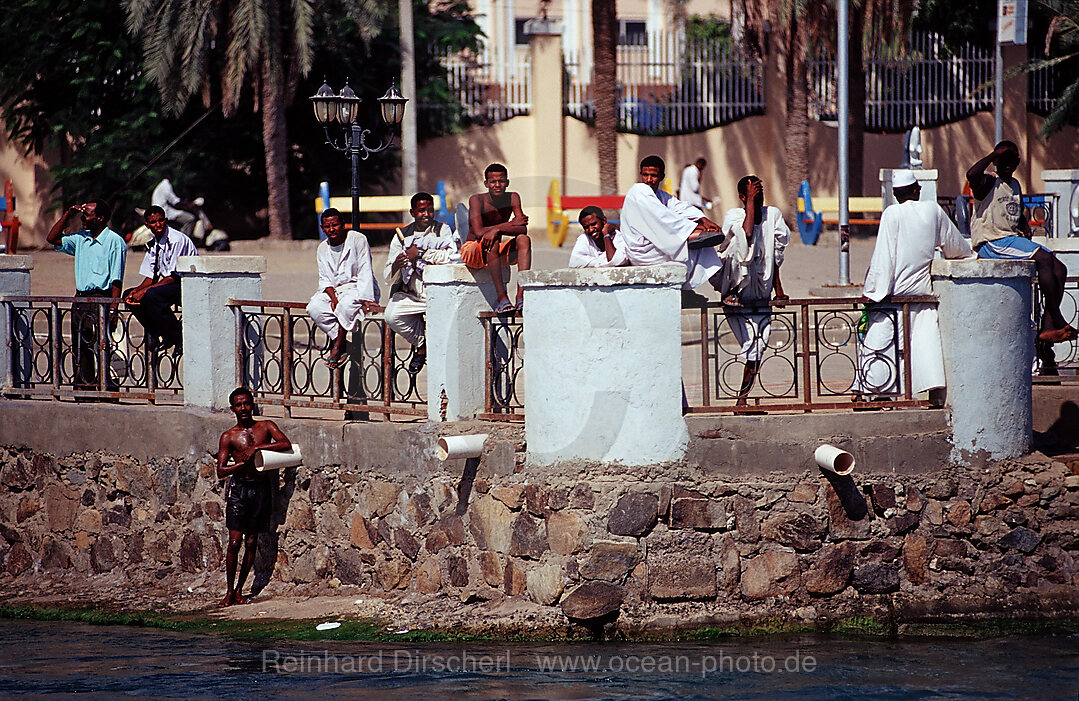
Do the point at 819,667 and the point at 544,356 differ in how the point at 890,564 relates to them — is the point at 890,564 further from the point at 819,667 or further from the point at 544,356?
the point at 544,356

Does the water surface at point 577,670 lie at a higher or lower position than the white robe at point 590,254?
lower

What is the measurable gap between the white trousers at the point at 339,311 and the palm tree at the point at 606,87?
1341 cm

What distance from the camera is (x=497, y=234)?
9805 mm

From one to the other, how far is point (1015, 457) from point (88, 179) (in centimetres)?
1787

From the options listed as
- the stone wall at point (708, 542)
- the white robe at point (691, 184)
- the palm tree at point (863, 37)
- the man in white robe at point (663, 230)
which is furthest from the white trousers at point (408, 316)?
the palm tree at point (863, 37)

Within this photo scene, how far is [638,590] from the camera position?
900 cm

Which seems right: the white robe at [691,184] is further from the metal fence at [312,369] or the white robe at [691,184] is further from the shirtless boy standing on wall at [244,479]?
the shirtless boy standing on wall at [244,479]

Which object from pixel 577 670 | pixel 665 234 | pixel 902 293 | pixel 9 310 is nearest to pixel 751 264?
pixel 665 234

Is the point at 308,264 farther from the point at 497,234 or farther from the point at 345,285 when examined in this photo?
the point at 497,234

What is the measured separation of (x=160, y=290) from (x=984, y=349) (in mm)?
6210

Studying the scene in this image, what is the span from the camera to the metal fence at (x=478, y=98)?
24.2 meters

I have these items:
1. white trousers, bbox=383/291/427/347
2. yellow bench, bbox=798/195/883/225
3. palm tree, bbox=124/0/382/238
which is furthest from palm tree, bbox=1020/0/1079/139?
white trousers, bbox=383/291/427/347

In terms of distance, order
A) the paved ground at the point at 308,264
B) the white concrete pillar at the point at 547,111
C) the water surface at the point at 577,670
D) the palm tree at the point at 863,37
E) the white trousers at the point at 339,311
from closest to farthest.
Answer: the water surface at the point at 577,670
the white trousers at the point at 339,311
the paved ground at the point at 308,264
the palm tree at the point at 863,37
the white concrete pillar at the point at 547,111

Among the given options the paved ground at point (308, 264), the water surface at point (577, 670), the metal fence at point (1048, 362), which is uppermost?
the paved ground at point (308, 264)
